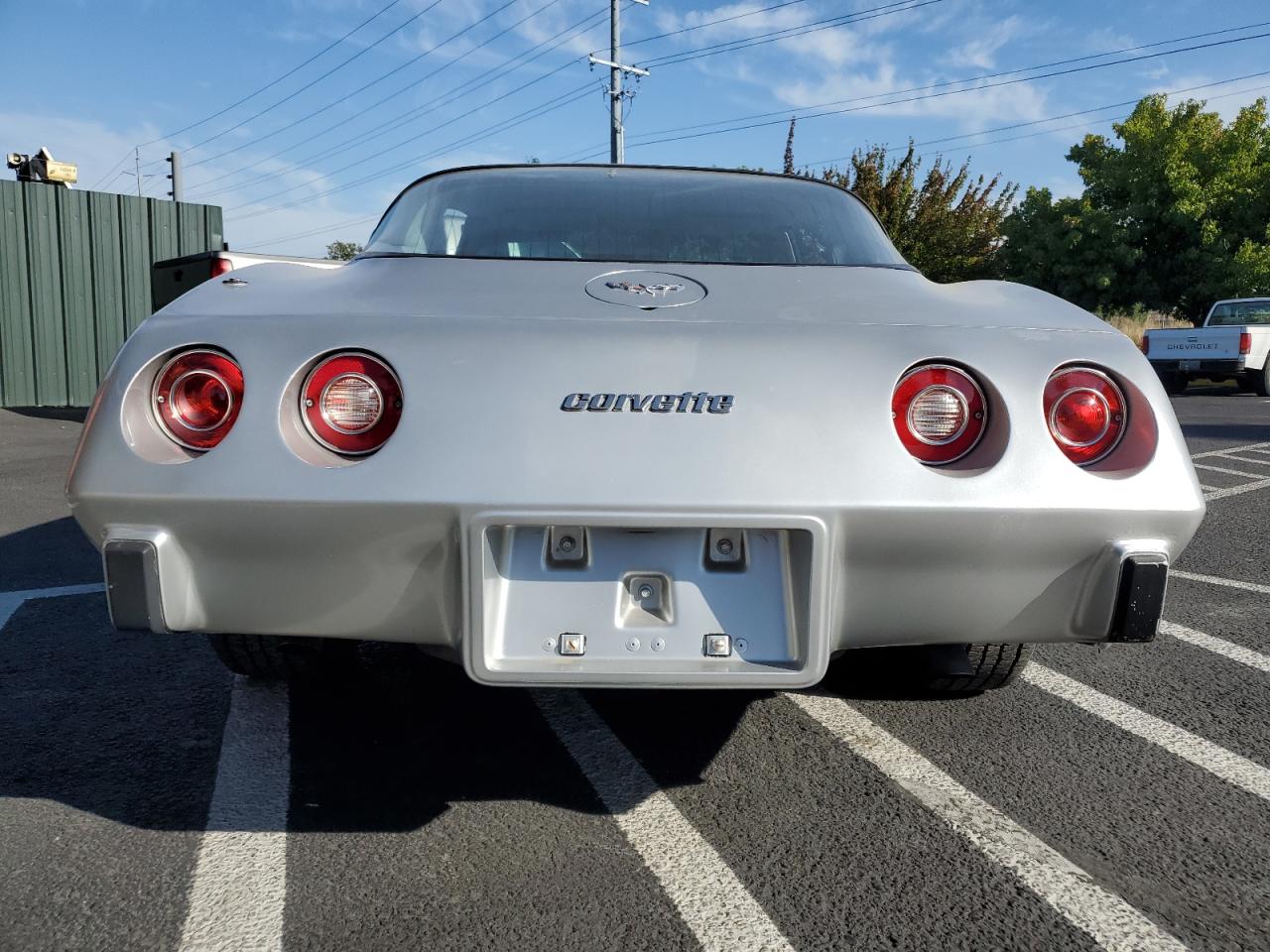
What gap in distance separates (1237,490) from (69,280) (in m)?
12.9

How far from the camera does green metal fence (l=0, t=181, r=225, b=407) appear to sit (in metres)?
12.2

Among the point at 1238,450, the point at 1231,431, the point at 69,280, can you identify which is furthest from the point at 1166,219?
the point at 69,280

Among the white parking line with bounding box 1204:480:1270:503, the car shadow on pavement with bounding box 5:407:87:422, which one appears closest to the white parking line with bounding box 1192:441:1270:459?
the white parking line with bounding box 1204:480:1270:503

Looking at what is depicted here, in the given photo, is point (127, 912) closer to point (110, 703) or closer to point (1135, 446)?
point (110, 703)

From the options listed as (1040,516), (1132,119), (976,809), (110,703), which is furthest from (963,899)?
(1132,119)

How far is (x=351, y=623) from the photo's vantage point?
1.92 m

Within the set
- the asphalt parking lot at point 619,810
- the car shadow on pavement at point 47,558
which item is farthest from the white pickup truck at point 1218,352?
the car shadow on pavement at point 47,558

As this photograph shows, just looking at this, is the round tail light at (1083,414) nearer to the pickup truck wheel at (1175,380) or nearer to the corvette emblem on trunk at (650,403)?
the corvette emblem on trunk at (650,403)

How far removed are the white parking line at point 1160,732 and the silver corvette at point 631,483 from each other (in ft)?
2.66

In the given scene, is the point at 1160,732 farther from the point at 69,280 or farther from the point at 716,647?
the point at 69,280

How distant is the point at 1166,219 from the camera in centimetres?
2684

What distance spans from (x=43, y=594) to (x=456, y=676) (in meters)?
2.01

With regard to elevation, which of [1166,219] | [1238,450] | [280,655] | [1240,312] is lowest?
[1238,450]

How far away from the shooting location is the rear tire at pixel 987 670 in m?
2.56
